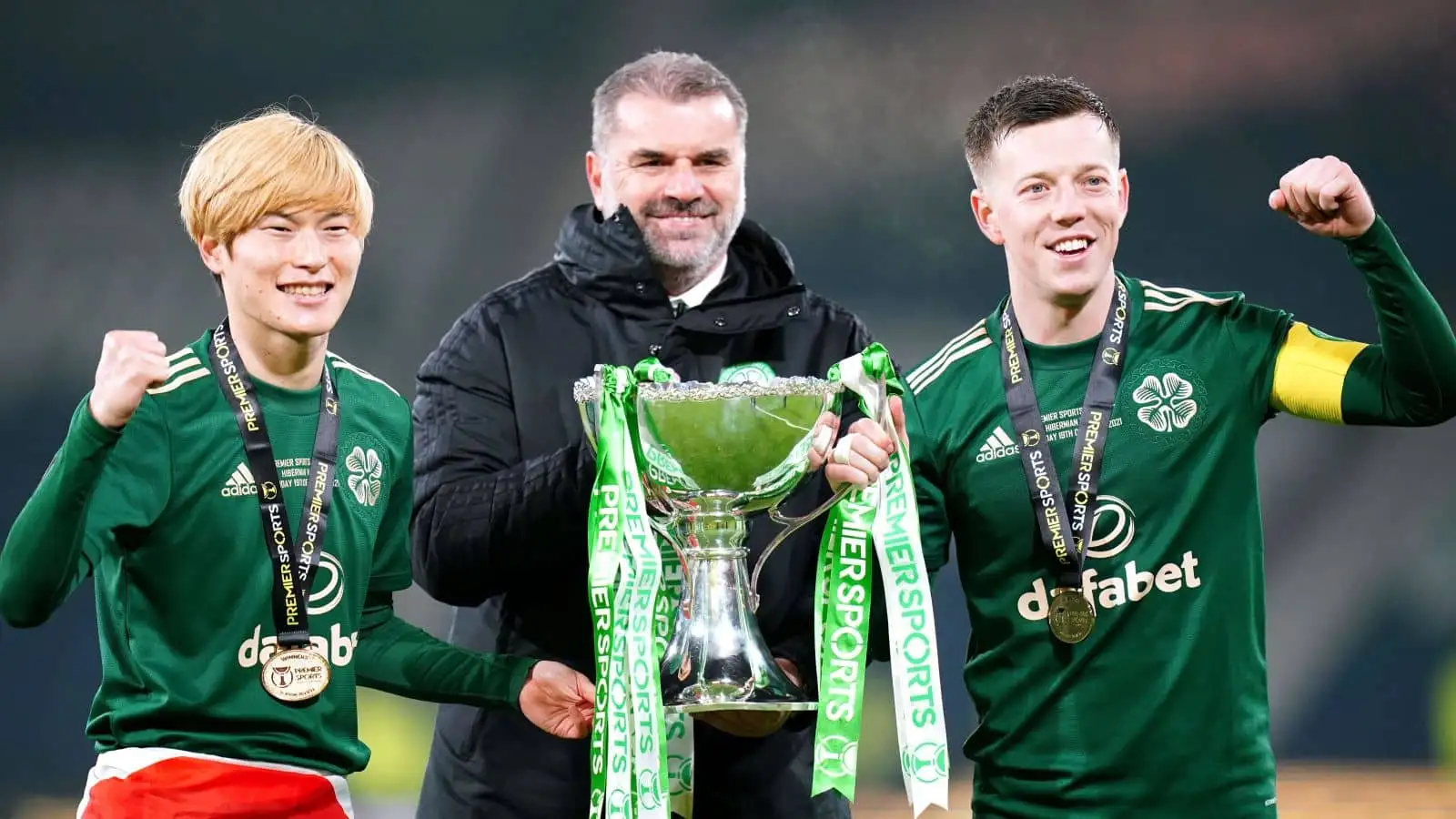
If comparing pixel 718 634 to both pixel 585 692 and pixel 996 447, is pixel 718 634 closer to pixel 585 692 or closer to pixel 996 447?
pixel 585 692

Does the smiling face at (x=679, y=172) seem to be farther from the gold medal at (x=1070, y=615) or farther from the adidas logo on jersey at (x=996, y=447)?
the gold medal at (x=1070, y=615)

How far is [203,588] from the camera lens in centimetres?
161

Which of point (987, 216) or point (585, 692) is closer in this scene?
point (585, 692)

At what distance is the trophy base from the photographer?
4.72 feet

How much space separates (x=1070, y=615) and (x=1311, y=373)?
38 cm

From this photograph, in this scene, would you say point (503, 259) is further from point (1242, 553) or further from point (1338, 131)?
point (1242, 553)

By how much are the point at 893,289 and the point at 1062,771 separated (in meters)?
2.25

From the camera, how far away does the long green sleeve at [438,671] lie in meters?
1.73

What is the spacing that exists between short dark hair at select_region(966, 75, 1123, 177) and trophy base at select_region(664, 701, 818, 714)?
2.53 feet

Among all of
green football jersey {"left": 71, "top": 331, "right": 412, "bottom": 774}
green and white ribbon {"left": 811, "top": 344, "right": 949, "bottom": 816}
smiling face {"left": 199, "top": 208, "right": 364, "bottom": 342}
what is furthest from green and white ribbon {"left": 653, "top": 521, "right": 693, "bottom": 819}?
smiling face {"left": 199, "top": 208, "right": 364, "bottom": 342}

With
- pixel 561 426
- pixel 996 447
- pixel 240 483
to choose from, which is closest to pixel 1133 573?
pixel 996 447

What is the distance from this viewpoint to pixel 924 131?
155 inches

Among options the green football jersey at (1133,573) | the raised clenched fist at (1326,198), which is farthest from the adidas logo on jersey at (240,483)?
the raised clenched fist at (1326,198)

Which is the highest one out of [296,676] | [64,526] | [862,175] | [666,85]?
[862,175]
